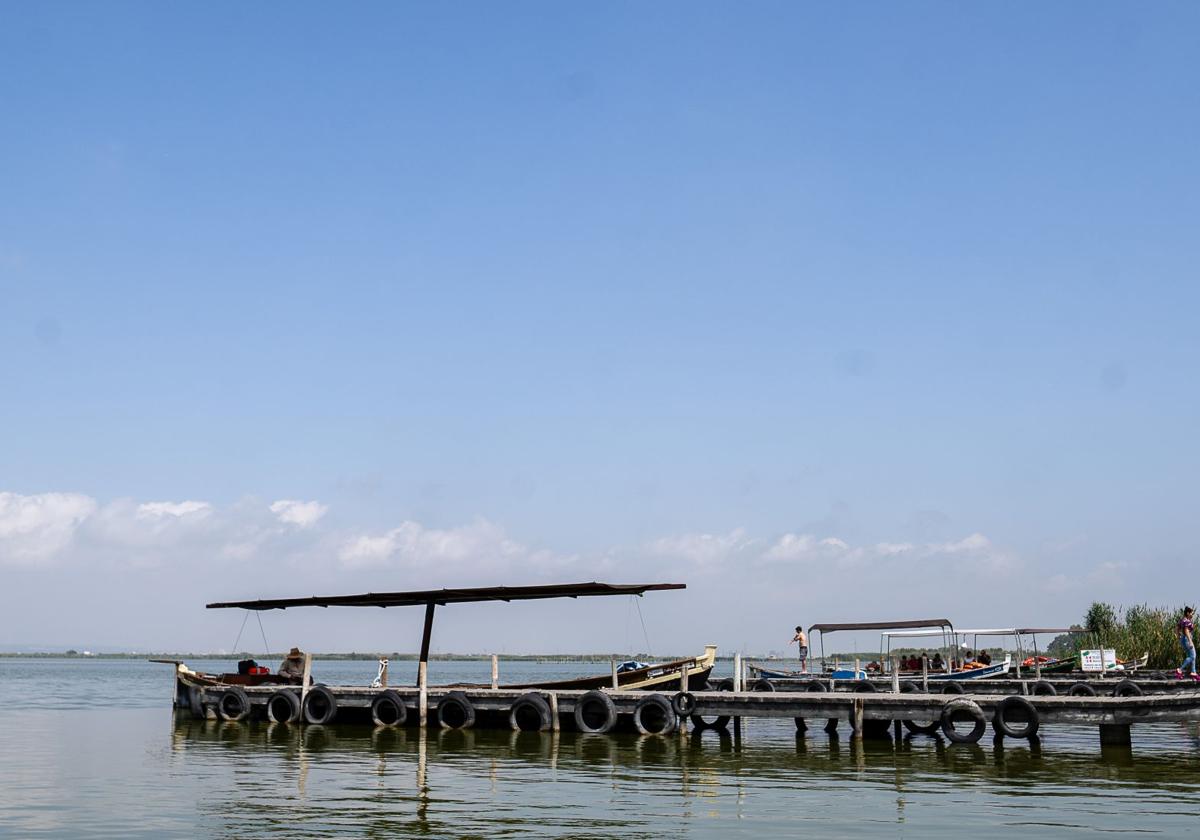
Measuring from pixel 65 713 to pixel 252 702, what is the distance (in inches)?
609

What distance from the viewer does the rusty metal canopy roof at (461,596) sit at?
97.3 ft

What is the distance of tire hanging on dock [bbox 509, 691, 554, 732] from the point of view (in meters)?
29.6

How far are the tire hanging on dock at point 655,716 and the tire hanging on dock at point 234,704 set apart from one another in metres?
13.5

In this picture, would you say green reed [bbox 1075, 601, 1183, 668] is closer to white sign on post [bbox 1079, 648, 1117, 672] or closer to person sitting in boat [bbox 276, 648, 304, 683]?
white sign on post [bbox 1079, 648, 1117, 672]

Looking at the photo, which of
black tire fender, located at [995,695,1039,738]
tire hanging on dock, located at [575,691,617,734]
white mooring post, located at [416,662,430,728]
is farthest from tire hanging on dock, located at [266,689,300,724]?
black tire fender, located at [995,695,1039,738]

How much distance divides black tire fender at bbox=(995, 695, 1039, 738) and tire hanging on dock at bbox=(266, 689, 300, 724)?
19817mm

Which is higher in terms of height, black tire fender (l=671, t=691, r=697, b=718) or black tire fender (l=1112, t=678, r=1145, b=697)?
black tire fender (l=671, t=691, r=697, b=718)

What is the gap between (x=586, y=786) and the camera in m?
20.4

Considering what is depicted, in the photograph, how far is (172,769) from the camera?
78.7ft

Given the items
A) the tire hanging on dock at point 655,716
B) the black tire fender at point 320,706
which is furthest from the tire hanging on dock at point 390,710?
the tire hanging on dock at point 655,716

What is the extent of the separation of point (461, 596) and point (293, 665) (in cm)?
850

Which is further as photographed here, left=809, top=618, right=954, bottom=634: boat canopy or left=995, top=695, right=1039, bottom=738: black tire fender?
left=809, top=618, right=954, bottom=634: boat canopy

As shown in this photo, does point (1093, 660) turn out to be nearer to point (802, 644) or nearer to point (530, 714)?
point (802, 644)

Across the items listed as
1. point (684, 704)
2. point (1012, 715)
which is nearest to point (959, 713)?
point (1012, 715)
